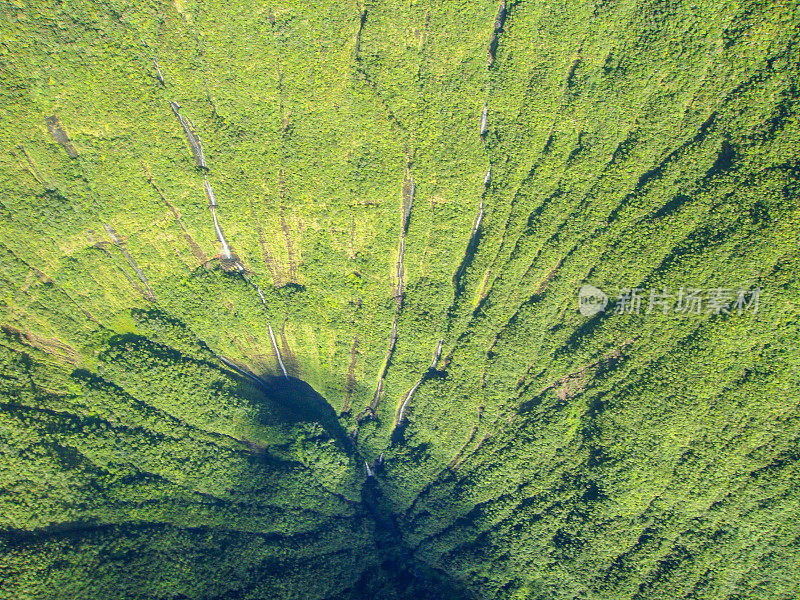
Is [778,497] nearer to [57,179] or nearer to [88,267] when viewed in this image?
[88,267]

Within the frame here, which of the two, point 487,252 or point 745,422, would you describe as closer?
point 745,422

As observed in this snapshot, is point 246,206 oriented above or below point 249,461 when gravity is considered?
above

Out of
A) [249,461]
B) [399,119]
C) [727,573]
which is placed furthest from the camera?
[249,461]

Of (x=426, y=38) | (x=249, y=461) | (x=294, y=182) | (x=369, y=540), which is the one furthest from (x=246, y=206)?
(x=369, y=540)

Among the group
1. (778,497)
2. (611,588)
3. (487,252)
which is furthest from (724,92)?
(611,588)

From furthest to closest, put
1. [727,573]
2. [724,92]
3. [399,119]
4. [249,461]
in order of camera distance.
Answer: [249,461]
[399,119]
[727,573]
[724,92]

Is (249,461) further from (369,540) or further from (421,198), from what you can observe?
(421,198)

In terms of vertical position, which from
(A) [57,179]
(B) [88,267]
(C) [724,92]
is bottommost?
(C) [724,92]
